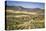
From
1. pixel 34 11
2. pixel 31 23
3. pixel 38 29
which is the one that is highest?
pixel 34 11

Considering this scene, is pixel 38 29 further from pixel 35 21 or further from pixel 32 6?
pixel 32 6

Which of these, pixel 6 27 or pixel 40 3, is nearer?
pixel 6 27

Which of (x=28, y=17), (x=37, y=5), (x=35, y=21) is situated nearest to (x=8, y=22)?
(x=28, y=17)

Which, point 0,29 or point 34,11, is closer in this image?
point 0,29

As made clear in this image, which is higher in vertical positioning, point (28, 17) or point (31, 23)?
point (28, 17)

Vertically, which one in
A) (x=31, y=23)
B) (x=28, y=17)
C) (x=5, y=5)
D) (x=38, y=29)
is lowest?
(x=38, y=29)

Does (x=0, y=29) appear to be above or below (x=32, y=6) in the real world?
below

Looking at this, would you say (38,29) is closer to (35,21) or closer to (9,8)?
(35,21)

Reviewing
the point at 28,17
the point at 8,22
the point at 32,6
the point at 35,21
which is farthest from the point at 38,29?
the point at 8,22
